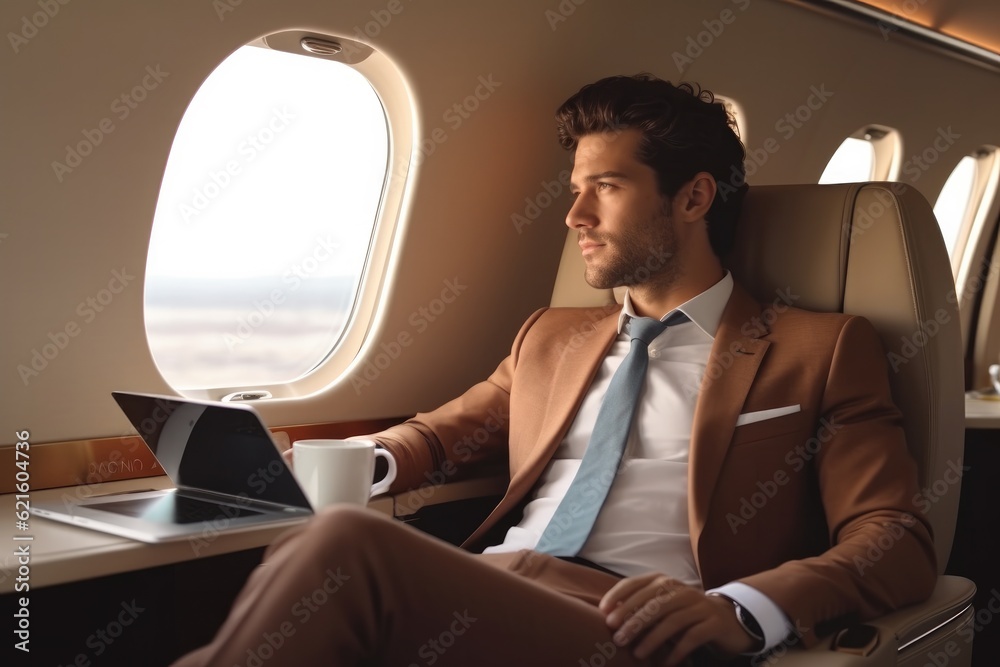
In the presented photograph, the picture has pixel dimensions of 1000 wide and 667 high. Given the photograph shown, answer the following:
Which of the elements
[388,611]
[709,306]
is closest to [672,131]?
[709,306]

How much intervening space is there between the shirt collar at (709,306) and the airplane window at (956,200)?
357 cm

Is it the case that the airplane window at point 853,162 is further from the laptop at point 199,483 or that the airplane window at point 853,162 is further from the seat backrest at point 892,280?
the laptop at point 199,483

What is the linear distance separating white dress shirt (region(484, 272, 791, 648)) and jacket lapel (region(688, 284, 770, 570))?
63 mm

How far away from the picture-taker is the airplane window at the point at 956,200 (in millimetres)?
5195

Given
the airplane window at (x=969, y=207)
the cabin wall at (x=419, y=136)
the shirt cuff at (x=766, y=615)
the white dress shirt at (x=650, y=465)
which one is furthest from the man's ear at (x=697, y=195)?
the airplane window at (x=969, y=207)

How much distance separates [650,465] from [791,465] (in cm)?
28

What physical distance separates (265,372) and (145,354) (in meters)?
0.47

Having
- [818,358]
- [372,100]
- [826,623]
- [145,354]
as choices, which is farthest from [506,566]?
[372,100]

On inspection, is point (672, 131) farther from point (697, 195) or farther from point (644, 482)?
point (644, 482)

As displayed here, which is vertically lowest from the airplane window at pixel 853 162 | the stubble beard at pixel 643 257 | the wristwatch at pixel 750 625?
the wristwatch at pixel 750 625

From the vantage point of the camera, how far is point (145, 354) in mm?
2266

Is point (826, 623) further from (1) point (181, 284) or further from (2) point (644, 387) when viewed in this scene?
(1) point (181, 284)

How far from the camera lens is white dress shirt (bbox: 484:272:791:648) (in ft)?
6.26

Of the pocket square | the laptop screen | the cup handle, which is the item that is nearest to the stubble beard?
the pocket square
